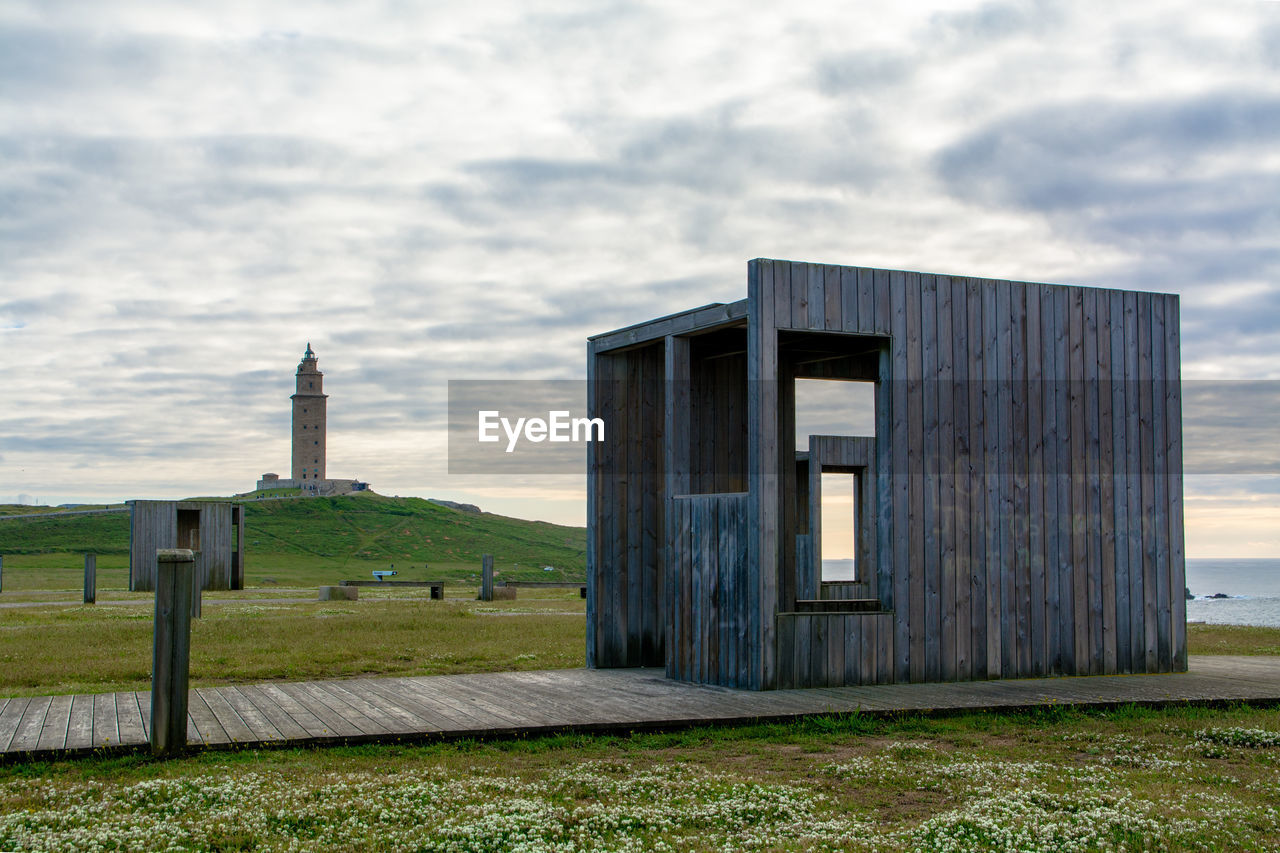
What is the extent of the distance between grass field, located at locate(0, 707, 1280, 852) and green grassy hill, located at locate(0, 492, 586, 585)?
167ft

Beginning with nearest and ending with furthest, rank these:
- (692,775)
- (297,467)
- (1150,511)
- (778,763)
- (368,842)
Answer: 1. (368,842)
2. (692,775)
3. (778,763)
4. (1150,511)
5. (297,467)

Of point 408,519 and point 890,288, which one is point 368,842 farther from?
point 408,519

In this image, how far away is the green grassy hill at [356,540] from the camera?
70.9m

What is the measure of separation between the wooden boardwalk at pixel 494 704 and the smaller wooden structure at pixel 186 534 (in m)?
17.5

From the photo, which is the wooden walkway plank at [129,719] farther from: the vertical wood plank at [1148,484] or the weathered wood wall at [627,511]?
the vertical wood plank at [1148,484]

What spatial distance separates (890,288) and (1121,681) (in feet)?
14.1

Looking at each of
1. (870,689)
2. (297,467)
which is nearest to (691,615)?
(870,689)

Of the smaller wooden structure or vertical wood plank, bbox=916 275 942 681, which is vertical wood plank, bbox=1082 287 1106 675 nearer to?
vertical wood plank, bbox=916 275 942 681

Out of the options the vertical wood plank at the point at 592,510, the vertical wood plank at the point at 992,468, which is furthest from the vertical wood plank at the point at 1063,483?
the vertical wood plank at the point at 592,510

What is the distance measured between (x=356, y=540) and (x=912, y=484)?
273 ft

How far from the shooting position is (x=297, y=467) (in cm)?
12531

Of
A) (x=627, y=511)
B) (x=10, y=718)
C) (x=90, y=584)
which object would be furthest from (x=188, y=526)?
(x=10, y=718)

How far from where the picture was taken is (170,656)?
23.1ft

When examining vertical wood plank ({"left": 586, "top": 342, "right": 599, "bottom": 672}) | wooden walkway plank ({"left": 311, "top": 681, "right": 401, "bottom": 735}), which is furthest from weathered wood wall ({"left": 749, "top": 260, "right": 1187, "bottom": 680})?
wooden walkway plank ({"left": 311, "top": 681, "right": 401, "bottom": 735})
